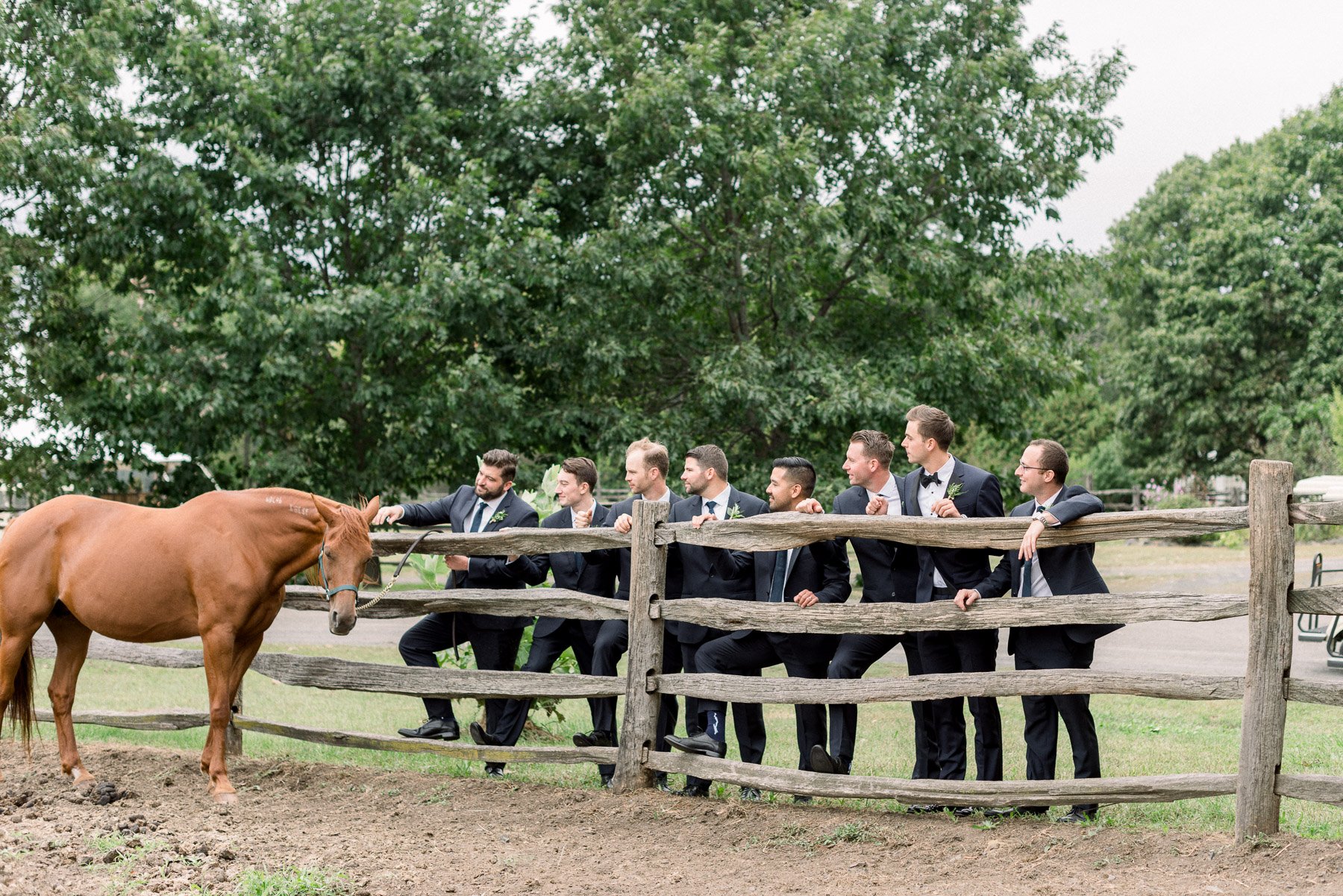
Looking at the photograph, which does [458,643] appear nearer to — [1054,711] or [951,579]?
[951,579]

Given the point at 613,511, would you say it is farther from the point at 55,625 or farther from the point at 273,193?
the point at 273,193

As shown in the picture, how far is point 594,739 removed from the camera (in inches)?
291

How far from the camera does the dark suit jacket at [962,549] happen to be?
6.30m

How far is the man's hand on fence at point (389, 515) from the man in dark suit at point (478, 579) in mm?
23

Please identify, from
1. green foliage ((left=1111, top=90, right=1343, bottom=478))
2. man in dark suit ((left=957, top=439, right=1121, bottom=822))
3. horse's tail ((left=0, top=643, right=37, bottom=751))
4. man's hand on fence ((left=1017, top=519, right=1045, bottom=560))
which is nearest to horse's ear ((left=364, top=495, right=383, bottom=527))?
horse's tail ((left=0, top=643, right=37, bottom=751))

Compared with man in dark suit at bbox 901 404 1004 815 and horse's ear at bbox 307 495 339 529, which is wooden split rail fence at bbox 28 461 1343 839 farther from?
horse's ear at bbox 307 495 339 529

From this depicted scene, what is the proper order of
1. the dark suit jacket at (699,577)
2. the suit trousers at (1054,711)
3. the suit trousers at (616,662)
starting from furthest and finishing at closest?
the suit trousers at (616,662) → the dark suit jacket at (699,577) → the suit trousers at (1054,711)

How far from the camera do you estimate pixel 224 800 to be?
6.69 metres

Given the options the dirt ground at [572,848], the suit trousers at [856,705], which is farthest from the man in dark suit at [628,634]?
the suit trousers at [856,705]

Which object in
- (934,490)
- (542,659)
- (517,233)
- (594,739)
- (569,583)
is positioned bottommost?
(594,739)

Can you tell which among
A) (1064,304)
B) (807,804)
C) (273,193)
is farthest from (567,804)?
(1064,304)

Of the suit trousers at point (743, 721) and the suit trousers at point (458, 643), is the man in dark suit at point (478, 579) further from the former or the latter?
the suit trousers at point (743, 721)

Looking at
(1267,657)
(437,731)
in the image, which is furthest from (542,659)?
(1267,657)

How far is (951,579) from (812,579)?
82 cm
